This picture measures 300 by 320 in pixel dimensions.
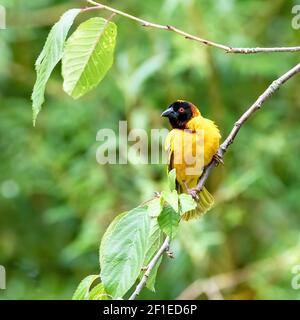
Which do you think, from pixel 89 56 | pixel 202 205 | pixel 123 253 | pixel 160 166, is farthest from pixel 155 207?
pixel 160 166

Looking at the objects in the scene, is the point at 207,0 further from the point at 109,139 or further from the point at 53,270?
the point at 53,270

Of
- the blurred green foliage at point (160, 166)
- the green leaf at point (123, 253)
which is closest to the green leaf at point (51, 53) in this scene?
the green leaf at point (123, 253)

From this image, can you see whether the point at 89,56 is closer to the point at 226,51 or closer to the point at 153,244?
the point at 226,51

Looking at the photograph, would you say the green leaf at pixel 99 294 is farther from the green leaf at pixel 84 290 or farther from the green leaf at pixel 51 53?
the green leaf at pixel 51 53

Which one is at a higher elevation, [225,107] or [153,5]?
[153,5]

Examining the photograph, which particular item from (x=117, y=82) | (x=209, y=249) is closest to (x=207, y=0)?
(x=117, y=82)

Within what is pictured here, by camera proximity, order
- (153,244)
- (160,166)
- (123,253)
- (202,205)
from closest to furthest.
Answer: (123,253) < (153,244) < (202,205) < (160,166)
